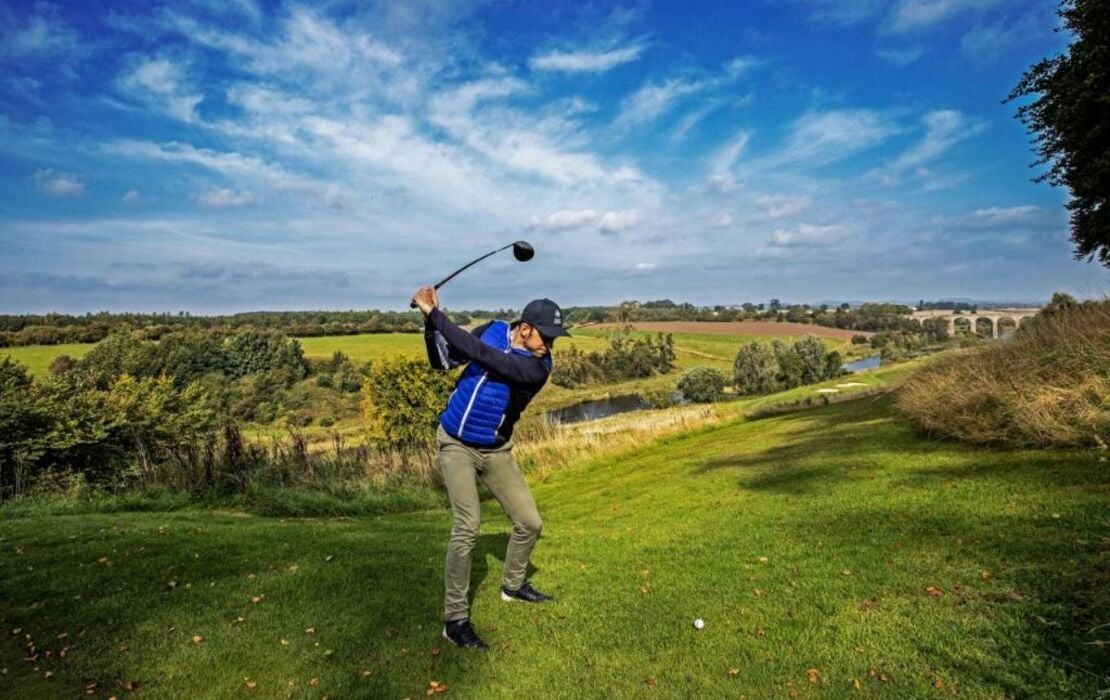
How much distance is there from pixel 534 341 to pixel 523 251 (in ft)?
5.05

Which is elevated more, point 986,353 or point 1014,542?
point 986,353

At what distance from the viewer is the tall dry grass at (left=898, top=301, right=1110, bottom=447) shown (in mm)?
8102

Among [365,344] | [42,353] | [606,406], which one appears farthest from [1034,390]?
[365,344]

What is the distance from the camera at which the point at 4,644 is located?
4988 mm

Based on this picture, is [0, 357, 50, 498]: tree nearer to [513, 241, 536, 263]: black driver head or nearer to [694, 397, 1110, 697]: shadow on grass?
[513, 241, 536, 263]: black driver head

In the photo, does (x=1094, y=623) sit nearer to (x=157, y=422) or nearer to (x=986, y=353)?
(x=986, y=353)

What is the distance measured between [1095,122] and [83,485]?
2553 cm

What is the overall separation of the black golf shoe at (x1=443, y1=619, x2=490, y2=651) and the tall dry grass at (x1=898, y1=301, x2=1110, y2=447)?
832cm

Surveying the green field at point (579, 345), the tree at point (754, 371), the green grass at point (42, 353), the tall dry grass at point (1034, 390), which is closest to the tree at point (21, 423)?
the tall dry grass at point (1034, 390)

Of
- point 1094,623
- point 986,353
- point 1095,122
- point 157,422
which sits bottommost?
point 157,422

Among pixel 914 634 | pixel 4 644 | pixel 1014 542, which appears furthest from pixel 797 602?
pixel 4 644

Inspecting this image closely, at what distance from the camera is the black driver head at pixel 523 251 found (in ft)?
20.0

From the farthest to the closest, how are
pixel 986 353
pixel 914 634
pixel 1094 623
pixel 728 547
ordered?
1. pixel 986 353
2. pixel 728 547
3. pixel 914 634
4. pixel 1094 623

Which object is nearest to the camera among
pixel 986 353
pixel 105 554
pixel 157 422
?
pixel 105 554
